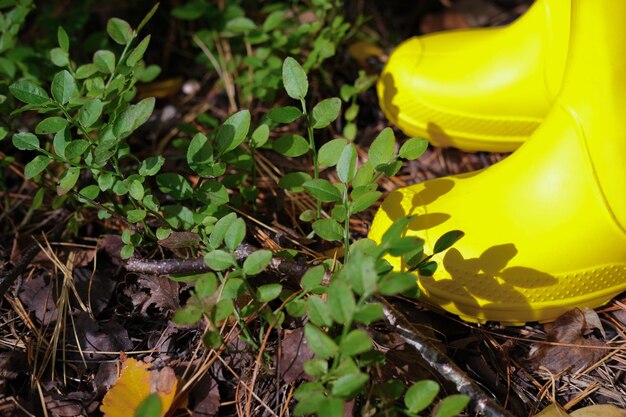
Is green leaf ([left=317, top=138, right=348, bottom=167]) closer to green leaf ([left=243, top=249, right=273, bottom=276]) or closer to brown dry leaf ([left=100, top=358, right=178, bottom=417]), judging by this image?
green leaf ([left=243, top=249, right=273, bottom=276])

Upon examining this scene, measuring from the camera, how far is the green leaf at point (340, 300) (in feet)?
2.84

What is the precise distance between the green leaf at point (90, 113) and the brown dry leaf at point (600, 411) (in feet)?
3.19

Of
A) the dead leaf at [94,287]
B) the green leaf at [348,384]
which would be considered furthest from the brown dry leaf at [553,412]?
the dead leaf at [94,287]

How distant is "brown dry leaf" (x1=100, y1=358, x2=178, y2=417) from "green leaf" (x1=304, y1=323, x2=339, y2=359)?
0.96ft

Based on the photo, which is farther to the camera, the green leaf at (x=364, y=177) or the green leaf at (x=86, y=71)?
the green leaf at (x=86, y=71)

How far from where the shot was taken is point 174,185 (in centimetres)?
122

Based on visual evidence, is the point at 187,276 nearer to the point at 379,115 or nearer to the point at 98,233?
the point at 98,233

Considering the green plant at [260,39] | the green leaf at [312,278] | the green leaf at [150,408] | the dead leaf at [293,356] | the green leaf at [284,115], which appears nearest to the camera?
the green leaf at [150,408]

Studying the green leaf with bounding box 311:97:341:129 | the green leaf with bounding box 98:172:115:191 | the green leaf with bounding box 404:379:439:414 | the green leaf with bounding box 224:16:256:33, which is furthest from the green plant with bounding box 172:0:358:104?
the green leaf with bounding box 404:379:439:414

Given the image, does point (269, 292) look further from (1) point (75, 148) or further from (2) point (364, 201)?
(1) point (75, 148)

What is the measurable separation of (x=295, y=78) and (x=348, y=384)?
0.57 m

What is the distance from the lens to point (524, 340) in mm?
1228

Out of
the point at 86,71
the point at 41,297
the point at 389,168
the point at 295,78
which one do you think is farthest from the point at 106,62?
the point at 389,168

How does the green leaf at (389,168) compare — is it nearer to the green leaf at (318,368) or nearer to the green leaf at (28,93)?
the green leaf at (318,368)
